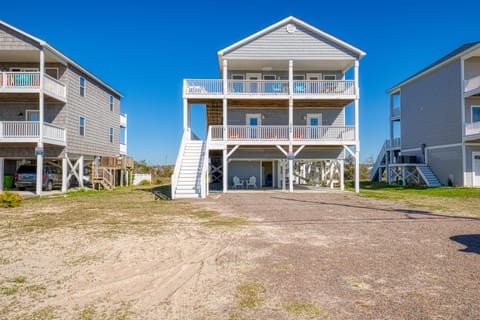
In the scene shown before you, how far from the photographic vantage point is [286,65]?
2048 cm

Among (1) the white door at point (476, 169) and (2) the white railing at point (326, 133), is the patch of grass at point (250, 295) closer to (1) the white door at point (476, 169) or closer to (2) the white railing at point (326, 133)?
(2) the white railing at point (326, 133)

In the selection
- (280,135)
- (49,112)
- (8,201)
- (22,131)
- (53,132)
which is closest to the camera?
(8,201)

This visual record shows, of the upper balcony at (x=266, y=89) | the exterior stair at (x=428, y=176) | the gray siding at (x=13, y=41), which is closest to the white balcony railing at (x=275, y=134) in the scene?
the upper balcony at (x=266, y=89)

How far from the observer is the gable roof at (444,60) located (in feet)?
68.1

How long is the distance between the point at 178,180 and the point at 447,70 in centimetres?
2137

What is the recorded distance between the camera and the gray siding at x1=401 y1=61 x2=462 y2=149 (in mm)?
22125

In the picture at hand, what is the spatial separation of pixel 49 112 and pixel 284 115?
51.1 feet

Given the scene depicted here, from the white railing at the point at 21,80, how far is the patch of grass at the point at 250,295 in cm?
1872

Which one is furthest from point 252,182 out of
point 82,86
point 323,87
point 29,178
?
point 29,178

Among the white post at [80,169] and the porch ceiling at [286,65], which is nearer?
the porch ceiling at [286,65]

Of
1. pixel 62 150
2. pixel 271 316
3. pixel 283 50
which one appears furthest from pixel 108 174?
pixel 271 316

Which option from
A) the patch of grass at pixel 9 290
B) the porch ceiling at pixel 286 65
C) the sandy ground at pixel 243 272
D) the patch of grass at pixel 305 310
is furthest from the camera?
the porch ceiling at pixel 286 65

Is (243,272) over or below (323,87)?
below

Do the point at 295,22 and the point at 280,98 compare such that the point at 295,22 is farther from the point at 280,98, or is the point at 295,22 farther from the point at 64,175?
the point at 64,175
